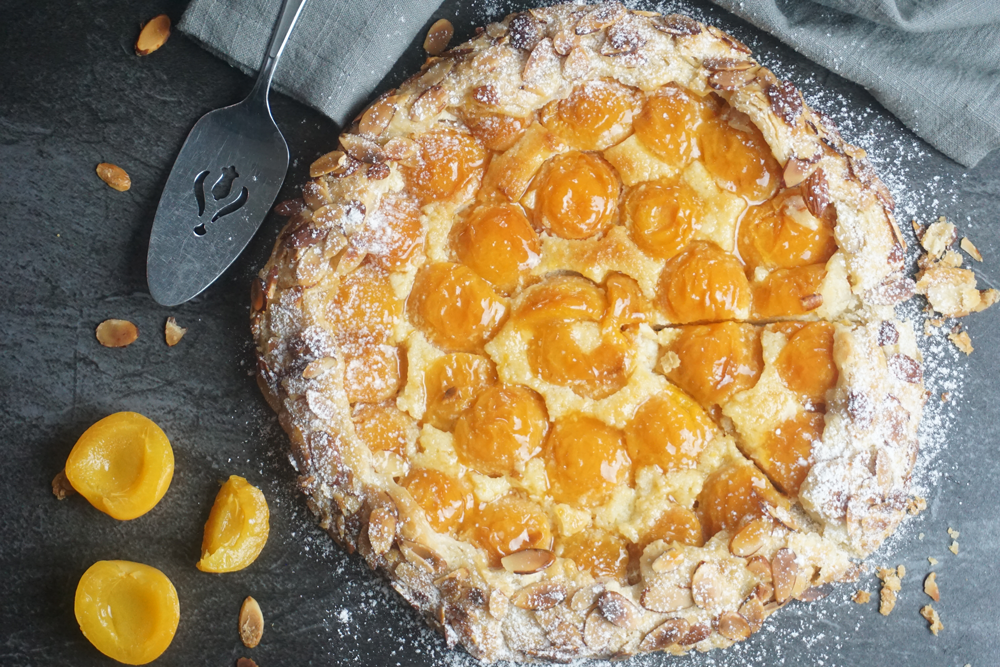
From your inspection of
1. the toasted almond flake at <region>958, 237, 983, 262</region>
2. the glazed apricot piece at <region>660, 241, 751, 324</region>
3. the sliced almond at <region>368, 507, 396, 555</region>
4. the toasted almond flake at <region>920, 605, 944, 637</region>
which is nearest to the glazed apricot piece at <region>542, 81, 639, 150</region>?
the glazed apricot piece at <region>660, 241, 751, 324</region>

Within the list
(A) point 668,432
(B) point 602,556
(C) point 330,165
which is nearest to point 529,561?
(B) point 602,556

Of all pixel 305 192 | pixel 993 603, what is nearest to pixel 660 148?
pixel 305 192

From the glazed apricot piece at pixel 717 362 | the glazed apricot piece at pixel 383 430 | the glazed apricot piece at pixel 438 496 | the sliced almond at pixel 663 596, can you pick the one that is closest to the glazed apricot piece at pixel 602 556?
the sliced almond at pixel 663 596

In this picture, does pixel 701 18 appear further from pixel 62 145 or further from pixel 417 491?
pixel 62 145

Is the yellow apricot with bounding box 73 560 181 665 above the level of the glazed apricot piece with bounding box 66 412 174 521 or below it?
below

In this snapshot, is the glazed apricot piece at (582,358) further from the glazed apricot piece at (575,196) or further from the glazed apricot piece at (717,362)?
the glazed apricot piece at (575,196)

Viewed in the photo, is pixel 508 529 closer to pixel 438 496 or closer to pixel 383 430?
pixel 438 496

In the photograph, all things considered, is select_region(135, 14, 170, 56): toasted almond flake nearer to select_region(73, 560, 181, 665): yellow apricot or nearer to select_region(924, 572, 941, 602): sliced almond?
select_region(73, 560, 181, 665): yellow apricot
